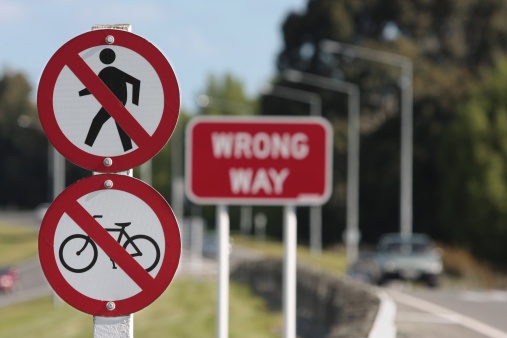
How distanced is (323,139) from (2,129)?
13713 centimetres

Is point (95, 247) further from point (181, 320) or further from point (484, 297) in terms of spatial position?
point (484, 297)

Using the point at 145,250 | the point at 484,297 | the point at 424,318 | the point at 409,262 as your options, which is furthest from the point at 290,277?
the point at 409,262

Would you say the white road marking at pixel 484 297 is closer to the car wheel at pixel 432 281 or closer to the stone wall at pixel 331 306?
the stone wall at pixel 331 306

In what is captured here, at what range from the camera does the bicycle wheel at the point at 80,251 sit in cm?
551

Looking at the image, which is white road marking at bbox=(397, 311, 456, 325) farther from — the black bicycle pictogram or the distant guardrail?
the black bicycle pictogram

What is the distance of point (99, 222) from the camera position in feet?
18.2

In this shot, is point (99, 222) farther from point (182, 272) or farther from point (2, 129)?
point (2, 129)

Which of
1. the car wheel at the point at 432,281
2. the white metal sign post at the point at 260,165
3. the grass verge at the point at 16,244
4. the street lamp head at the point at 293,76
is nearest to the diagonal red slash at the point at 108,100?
the white metal sign post at the point at 260,165

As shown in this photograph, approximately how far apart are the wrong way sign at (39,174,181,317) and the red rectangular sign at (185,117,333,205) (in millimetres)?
3473

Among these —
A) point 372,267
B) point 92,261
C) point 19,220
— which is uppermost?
point 92,261

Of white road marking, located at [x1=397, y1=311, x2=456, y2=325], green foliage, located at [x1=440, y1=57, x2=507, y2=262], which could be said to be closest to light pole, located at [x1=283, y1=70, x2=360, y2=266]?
green foliage, located at [x1=440, y1=57, x2=507, y2=262]

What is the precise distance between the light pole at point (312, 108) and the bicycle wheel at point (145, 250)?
6168 centimetres

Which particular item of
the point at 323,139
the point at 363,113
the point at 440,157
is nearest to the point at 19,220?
the point at 363,113

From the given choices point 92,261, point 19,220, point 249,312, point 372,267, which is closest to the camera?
point 92,261
